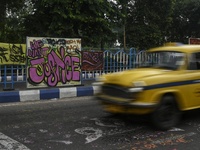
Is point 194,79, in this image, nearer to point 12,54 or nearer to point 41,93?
point 41,93

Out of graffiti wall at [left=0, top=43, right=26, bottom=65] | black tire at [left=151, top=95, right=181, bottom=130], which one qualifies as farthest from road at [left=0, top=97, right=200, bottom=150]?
graffiti wall at [left=0, top=43, right=26, bottom=65]

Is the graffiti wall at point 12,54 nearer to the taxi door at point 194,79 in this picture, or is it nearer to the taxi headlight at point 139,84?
the taxi headlight at point 139,84

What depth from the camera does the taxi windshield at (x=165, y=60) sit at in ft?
21.0

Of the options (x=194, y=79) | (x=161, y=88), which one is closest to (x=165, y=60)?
(x=194, y=79)

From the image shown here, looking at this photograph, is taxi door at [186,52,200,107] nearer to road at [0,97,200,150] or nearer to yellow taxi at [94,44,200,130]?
yellow taxi at [94,44,200,130]

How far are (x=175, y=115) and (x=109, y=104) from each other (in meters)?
1.31

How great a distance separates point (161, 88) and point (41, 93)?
5019 millimetres

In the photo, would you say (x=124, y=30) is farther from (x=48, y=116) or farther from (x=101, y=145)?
(x=101, y=145)

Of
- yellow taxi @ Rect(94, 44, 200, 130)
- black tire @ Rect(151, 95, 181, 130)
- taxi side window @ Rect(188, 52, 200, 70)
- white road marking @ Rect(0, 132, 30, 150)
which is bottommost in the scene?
white road marking @ Rect(0, 132, 30, 150)

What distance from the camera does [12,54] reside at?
1058 cm

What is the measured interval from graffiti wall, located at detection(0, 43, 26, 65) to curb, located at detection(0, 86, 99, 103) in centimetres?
148

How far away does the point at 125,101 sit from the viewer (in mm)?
5785

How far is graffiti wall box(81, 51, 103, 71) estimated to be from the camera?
12.4 metres

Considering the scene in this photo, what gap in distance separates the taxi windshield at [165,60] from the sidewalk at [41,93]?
330cm
